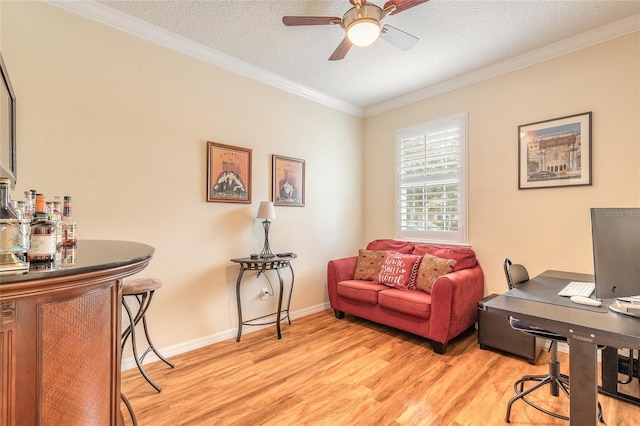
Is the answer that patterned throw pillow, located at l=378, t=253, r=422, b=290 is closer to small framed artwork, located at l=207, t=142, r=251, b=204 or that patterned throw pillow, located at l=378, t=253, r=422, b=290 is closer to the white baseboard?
the white baseboard

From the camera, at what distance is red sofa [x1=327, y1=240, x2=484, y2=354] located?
264 cm

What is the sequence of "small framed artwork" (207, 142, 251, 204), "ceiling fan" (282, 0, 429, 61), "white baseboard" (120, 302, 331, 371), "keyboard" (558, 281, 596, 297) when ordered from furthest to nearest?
"small framed artwork" (207, 142, 251, 204) → "white baseboard" (120, 302, 331, 371) → "ceiling fan" (282, 0, 429, 61) → "keyboard" (558, 281, 596, 297)

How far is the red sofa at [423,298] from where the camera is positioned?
2645 millimetres

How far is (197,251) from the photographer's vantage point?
2807mm

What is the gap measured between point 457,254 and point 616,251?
1.88 metres

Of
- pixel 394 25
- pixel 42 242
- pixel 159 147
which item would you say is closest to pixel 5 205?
pixel 42 242

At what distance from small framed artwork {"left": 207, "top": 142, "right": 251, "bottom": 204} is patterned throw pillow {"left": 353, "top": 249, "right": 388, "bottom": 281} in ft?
5.00

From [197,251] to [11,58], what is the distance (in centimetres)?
184

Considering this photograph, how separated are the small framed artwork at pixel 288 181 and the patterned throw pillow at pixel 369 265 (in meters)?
1.00

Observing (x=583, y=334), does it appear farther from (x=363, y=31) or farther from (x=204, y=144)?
(x=204, y=144)

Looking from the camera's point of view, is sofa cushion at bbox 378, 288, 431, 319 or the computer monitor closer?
the computer monitor

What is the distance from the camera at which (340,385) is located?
86.1 inches

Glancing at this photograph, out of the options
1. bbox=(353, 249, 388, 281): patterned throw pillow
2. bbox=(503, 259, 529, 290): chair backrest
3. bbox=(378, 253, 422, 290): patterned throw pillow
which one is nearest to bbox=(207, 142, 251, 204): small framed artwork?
bbox=(353, 249, 388, 281): patterned throw pillow

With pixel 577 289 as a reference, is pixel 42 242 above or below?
above
